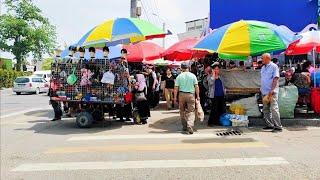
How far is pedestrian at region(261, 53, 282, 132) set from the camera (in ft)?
35.8

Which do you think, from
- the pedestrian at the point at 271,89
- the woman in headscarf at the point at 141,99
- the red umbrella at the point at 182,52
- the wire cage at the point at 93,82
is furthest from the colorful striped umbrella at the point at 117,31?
the red umbrella at the point at 182,52

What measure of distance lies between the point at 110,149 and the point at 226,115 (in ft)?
13.2

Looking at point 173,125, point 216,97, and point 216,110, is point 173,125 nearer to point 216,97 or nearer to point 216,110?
point 216,110

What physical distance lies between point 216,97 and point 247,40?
5.58 ft

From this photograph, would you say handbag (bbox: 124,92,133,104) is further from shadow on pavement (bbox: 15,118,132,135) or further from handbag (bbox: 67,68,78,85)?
handbag (bbox: 67,68,78,85)

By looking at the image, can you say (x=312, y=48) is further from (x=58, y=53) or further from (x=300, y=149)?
(x=58, y=53)

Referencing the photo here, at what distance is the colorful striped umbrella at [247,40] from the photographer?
1176 centimetres

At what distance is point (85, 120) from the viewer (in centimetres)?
1228

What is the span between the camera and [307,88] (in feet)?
41.4

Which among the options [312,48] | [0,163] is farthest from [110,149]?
[312,48]

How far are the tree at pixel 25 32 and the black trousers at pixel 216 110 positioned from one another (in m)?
58.3

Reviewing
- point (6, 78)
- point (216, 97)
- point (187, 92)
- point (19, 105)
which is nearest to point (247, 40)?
point (216, 97)

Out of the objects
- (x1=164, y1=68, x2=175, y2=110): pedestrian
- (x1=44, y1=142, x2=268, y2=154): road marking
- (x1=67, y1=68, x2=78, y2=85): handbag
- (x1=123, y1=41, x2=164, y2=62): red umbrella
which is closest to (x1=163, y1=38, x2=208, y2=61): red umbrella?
(x1=123, y1=41, x2=164, y2=62): red umbrella

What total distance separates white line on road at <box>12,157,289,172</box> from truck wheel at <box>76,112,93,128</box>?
4345 mm
